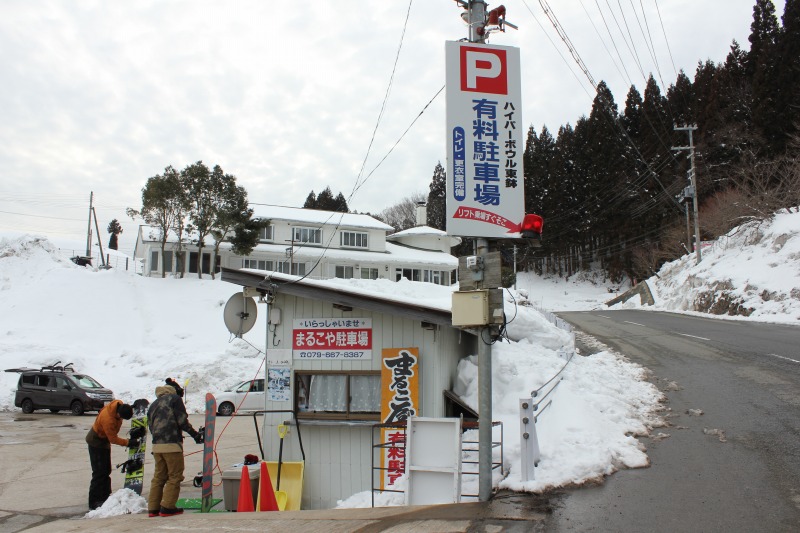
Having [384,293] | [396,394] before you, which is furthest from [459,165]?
[396,394]

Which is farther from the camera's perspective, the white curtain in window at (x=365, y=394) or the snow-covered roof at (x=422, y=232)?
the snow-covered roof at (x=422, y=232)

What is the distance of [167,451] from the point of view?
7328mm

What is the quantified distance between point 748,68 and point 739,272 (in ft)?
84.3

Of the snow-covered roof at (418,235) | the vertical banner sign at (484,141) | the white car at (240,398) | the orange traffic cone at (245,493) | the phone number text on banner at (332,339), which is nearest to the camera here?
the vertical banner sign at (484,141)

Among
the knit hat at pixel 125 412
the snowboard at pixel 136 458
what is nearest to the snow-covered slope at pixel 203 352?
the snowboard at pixel 136 458

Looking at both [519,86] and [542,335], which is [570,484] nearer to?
[519,86]

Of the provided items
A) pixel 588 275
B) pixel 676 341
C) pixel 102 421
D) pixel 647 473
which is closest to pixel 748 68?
pixel 588 275

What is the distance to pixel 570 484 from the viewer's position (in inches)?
244

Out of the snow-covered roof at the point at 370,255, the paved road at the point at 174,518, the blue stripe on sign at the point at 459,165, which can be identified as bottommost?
the paved road at the point at 174,518

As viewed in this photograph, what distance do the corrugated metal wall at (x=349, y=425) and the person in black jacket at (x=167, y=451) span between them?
2517 millimetres

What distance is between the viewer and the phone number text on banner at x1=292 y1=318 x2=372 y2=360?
9.77 meters

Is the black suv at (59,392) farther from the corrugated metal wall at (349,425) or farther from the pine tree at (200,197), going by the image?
the pine tree at (200,197)

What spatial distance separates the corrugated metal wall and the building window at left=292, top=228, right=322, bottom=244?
29.2 m

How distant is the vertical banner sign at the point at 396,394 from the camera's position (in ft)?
29.7
